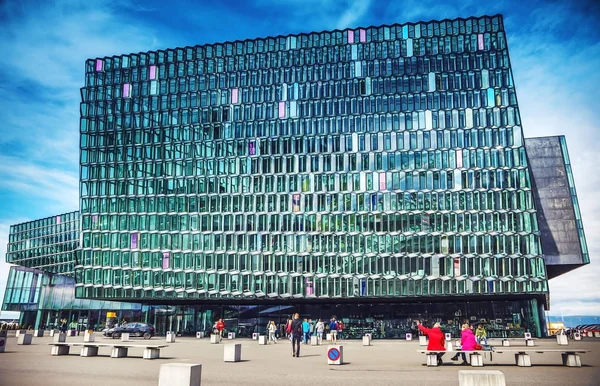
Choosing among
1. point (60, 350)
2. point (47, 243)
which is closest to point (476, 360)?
point (60, 350)

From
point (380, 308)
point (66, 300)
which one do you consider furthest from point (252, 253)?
point (66, 300)

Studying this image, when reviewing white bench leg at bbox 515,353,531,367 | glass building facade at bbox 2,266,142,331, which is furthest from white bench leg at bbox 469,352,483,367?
glass building facade at bbox 2,266,142,331

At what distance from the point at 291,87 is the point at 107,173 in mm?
27012

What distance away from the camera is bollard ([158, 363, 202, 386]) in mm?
10703

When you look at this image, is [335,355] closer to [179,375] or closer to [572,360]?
[572,360]

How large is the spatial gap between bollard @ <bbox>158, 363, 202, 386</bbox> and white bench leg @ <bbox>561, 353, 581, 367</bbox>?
14.5 meters

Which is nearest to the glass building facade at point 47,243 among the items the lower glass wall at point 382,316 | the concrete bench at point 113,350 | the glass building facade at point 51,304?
the glass building facade at point 51,304

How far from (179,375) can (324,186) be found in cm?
5935

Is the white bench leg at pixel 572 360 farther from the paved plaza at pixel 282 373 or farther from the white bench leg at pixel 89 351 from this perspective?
the white bench leg at pixel 89 351

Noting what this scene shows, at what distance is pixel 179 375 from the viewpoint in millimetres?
10797

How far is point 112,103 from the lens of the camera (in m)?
76.8

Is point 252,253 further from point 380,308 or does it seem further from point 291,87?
point 291,87

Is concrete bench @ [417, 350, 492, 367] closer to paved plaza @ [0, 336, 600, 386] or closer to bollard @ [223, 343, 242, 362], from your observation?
paved plaza @ [0, 336, 600, 386]

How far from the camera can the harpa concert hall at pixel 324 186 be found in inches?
2581
